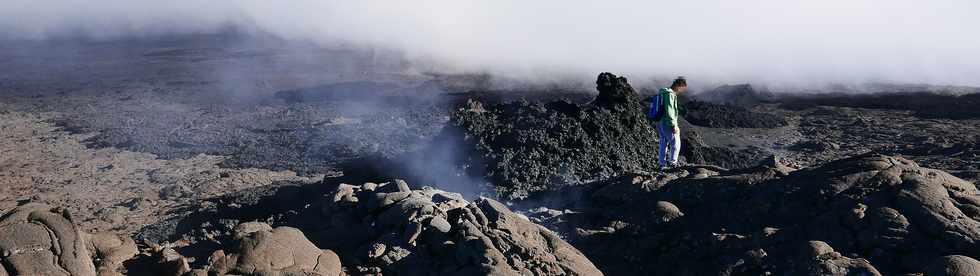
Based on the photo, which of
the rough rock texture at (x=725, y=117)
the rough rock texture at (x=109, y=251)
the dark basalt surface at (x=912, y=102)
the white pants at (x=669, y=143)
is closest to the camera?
the rough rock texture at (x=109, y=251)

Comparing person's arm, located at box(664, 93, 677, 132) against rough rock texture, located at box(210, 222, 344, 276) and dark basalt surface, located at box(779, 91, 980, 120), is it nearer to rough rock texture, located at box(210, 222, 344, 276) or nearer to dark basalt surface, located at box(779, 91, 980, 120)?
rough rock texture, located at box(210, 222, 344, 276)

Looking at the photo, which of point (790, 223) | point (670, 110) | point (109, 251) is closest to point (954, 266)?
point (790, 223)

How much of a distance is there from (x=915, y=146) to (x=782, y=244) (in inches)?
328

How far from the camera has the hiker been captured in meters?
10.6

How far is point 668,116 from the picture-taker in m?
10.6

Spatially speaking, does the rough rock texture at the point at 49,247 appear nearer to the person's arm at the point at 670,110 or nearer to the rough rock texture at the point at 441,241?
the rough rock texture at the point at 441,241

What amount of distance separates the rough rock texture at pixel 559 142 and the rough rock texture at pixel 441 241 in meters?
2.67

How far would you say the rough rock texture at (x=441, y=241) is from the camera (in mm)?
6699

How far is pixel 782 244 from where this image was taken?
6.99 m

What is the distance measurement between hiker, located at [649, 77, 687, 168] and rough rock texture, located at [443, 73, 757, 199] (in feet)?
2.15

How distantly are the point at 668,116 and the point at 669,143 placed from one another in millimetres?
445

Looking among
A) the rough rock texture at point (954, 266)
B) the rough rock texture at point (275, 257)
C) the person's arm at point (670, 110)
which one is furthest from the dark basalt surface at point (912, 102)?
the rough rock texture at point (275, 257)

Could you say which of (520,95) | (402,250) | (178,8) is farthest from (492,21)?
(402,250)

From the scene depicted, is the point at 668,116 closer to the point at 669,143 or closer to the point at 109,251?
the point at 669,143
